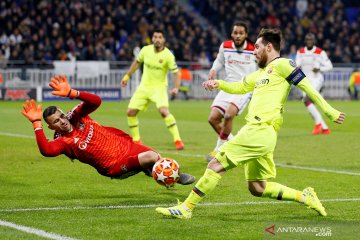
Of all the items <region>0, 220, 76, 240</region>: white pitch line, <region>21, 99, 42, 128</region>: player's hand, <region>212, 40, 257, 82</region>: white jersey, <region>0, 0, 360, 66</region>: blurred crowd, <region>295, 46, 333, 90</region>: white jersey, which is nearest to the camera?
<region>0, 220, 76, 240</region>: white pitch line

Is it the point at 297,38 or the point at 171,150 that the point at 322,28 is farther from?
the point at 171,150

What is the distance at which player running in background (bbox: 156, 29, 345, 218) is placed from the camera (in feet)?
27.8

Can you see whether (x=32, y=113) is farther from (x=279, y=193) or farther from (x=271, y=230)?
(x=271, y=230)

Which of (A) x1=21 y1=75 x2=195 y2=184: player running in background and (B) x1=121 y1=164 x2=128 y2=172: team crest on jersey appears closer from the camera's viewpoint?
(A) x1=21 y1=75 x2=195 y2=184: player running in background

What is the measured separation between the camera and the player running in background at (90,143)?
9625mm

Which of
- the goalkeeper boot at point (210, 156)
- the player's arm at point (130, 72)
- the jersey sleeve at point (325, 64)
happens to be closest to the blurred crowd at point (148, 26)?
the jersey sleeve at point (325, 64)

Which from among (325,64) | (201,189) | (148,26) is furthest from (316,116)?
(148,26)

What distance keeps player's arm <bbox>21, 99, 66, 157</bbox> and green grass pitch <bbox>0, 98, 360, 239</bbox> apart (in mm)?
632

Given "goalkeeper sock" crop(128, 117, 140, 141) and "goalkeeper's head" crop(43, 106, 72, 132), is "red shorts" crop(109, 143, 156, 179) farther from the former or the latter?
"goalkeeper sock" crop(128, 117, 140, 141)

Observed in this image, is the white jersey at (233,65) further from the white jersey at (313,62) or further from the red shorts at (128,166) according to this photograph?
the white jersey at (313,62)

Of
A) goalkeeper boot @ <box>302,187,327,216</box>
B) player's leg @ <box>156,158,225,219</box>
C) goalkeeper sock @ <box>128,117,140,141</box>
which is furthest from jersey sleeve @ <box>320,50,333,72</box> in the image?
player's leg @ <box>156,158,225,219</box>

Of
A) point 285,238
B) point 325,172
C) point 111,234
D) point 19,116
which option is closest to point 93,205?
point 111,234

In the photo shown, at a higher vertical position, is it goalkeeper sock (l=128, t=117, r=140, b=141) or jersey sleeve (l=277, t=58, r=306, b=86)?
jersey sleeve (l=277, t=58, r=306, b=86)

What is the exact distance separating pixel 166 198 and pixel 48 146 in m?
1.69
